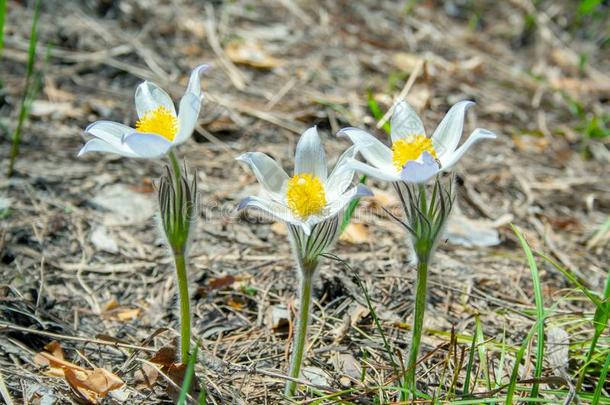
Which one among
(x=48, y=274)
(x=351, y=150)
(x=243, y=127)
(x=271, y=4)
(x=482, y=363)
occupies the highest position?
(x=271, y=4)

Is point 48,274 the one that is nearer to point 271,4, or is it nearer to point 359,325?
point 359,325

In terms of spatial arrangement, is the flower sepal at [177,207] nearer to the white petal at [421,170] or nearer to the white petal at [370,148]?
the white petal at [370,148]

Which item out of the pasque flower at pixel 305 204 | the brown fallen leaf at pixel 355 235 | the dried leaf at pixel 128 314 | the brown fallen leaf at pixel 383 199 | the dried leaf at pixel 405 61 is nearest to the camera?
the pasque flower at pixel 305 204

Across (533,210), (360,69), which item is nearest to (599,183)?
(533,210)

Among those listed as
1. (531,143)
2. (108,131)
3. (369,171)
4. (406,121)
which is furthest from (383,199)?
(108,131)

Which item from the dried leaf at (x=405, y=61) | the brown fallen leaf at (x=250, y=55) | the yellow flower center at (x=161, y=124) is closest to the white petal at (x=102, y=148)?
the yellow flower center at (x=161, y=124)
